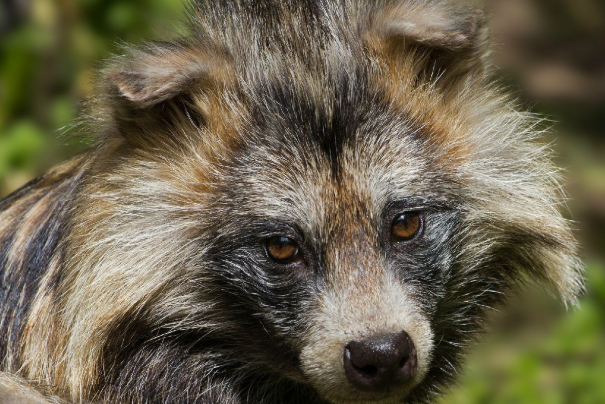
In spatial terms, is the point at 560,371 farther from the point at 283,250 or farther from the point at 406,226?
the point at 283,250

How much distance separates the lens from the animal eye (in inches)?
128

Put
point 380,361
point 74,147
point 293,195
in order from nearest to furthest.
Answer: point 380,361
point 293,195
point 74,147

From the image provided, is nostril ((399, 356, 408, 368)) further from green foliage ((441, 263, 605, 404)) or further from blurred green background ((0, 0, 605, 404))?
green foliage ((441, 263, 605, 404))

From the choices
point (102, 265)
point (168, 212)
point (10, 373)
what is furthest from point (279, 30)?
point (10, 373)

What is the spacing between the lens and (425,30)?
134 inches

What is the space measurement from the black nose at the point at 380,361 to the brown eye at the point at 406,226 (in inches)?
16.2

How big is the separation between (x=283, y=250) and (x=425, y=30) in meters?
1.00

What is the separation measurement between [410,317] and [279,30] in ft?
3.93

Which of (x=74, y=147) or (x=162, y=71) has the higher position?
(x=162, y=71)

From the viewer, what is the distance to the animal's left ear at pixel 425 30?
3420 mm

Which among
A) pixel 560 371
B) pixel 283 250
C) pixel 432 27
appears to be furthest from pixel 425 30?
pixel 560 371

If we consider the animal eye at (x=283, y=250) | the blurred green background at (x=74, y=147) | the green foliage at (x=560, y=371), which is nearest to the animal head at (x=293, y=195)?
the animal eye at (x=283, y=250)

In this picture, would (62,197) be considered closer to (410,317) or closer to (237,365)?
(237,365)

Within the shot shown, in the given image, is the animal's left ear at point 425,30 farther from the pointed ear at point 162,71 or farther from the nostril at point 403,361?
the nostril at point 403,361
